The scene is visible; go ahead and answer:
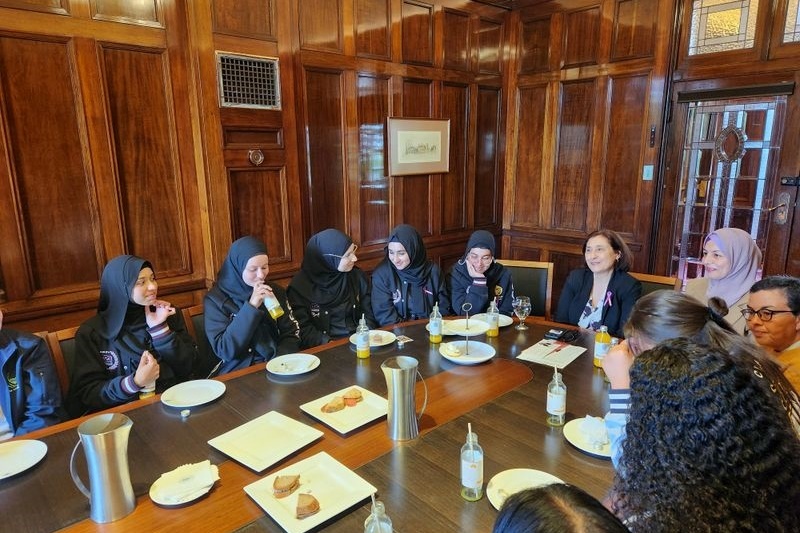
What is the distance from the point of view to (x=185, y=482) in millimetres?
1152

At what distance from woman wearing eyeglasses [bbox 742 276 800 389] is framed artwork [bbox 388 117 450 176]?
259 cm

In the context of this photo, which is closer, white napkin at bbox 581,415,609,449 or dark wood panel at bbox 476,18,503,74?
white napkin at bbox 581,415,609,449

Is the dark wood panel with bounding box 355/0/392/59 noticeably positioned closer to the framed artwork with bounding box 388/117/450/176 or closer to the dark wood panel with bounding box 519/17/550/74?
the framed artwork with bounding box 388/117/450/176

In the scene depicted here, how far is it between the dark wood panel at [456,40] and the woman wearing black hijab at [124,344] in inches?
117

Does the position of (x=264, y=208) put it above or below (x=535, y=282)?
above

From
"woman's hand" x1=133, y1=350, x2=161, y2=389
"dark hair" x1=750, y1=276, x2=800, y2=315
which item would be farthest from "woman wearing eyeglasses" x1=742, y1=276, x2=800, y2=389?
"woman's hand" x1=133, y1=350, x2=161, y2=389

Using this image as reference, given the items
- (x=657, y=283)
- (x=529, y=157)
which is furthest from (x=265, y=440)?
(x=529, y=157)

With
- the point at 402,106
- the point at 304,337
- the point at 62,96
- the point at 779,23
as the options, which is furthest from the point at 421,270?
the point at 779,23

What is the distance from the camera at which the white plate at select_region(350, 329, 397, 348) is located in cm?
205

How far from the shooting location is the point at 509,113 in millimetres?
4562

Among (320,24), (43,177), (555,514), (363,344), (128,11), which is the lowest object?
(363,344)

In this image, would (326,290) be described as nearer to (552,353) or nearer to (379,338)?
(379,338)

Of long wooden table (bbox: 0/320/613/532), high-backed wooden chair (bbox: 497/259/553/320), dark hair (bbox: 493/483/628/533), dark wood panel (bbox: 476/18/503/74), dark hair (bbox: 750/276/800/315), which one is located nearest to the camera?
dark hair (bbox: 493/483/628/533)

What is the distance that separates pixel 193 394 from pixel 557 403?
1.14 meters
